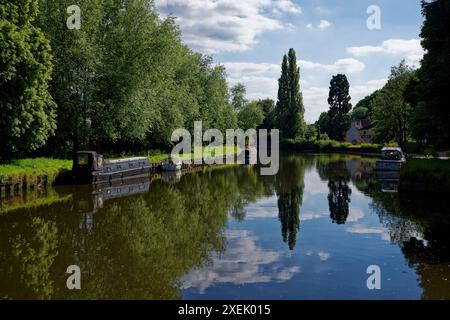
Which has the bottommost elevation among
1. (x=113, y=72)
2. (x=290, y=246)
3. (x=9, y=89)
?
(x=290, y=246)

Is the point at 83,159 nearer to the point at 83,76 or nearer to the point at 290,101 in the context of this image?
the point at 83,76

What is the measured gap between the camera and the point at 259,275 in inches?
552

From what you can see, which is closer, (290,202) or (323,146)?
(290,202)

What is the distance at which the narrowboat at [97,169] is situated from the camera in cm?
3616

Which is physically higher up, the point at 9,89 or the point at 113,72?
the point at 113,72

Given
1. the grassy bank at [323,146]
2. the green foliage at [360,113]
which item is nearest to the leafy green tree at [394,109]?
the grassy bank at [323,146]

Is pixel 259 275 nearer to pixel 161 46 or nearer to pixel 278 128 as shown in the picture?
pixel 161 46

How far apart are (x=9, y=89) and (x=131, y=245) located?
778 inches

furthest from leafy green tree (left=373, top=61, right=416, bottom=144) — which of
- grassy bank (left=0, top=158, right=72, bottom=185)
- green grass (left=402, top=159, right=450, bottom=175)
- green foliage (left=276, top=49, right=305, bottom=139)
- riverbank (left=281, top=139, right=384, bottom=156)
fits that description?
grassy bank (left=0, top=158, right=72, bottom=185)

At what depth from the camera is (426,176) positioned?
31.7 meters

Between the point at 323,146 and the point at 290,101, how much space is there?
44.9 feet

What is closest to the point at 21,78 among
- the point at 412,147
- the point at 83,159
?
the point at 83,159

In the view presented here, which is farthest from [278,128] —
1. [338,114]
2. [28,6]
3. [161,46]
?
[28,6]
